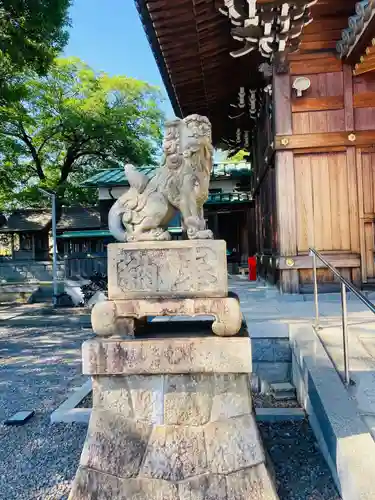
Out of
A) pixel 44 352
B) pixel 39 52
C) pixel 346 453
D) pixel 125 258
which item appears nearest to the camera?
pixel 346 453

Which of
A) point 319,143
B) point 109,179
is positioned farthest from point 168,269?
point 109,179

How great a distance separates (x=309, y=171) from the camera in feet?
22.0

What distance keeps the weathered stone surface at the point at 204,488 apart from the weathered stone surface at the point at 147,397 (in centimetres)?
40

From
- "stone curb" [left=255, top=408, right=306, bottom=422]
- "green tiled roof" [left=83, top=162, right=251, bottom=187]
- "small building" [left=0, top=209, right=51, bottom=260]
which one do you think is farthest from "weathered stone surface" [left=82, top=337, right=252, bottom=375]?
"small building" [left=0, top=209, right=51, bottom=260]

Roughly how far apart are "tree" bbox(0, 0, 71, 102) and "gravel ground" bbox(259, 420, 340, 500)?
1072 cm

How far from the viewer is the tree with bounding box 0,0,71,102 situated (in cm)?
978

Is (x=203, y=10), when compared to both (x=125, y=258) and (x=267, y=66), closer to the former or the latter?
(x=267, y=66)

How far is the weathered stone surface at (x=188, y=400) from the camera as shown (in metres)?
2.49

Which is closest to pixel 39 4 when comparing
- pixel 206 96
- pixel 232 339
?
pixel 206 96

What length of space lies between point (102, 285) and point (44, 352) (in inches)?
335

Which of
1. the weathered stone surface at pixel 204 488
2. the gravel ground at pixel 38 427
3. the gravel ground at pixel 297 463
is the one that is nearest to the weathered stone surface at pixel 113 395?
the weathered stone surface at pixel 204 488

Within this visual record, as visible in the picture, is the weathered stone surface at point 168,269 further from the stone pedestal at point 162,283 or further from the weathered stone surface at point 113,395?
the weathered stone surface at point 113,395

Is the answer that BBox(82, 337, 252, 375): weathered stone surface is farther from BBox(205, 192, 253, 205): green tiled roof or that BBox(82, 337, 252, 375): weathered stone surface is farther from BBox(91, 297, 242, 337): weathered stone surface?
BBox(205, 192, 253, 205): green tiled roof

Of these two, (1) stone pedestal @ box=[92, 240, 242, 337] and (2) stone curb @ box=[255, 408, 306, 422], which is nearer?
(1) stone pedestal @ box=[92, 240, 242, 337]
